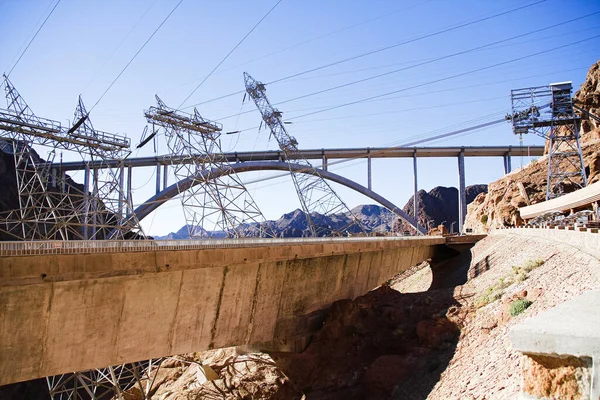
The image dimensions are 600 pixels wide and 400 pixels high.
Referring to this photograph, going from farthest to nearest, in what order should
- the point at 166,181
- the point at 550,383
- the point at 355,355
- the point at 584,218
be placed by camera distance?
the point at 166,181, the point at 584,218, the point at 355,355, the point at 550,383

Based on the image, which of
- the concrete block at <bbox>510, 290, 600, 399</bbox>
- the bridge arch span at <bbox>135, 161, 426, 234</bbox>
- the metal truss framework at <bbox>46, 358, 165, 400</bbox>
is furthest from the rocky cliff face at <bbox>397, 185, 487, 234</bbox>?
the concrete block at <bbox>510, 290, 600, 399</bbox>

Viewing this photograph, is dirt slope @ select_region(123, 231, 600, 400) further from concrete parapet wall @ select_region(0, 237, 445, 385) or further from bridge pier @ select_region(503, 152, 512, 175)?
bridge pier @ select_region(503, 152, 512, 175)

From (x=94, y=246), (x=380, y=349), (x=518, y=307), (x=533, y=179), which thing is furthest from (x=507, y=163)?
(x=94, y=246)

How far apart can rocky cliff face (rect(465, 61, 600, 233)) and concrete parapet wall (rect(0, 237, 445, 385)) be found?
2993 centimetres

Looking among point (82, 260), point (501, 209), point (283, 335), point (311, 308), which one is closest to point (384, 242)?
point (311, 308)

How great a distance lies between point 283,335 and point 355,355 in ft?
10.6

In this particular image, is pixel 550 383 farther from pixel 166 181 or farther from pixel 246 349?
pixel 166 181

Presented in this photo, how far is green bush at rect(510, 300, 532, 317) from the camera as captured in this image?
44.8 feet

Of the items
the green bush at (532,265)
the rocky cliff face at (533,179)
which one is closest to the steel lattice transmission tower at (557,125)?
the rocky cliff face at (533,179)

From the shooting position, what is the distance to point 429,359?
1588cm

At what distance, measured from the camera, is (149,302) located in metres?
13.6

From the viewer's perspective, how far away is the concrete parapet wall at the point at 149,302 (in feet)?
36.1

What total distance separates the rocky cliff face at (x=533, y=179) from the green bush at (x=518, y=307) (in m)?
31.6

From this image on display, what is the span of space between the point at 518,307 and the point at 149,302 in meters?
11.5
